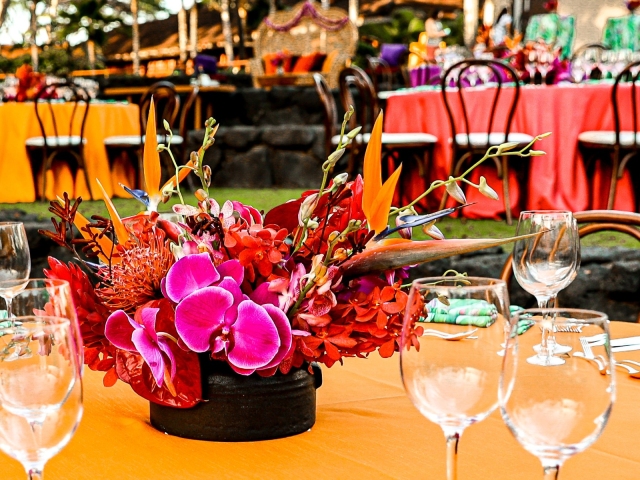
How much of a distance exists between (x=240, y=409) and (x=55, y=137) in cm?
536

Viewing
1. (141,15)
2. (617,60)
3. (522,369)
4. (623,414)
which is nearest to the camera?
(522,369)

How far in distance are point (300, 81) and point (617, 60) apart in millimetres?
5039

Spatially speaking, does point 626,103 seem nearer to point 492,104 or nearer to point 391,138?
point 492,104

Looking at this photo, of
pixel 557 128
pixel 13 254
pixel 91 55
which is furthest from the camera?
pixel 91 55

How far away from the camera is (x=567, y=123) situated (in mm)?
4250

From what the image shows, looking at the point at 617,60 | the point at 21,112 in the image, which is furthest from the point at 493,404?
the point at 21,112

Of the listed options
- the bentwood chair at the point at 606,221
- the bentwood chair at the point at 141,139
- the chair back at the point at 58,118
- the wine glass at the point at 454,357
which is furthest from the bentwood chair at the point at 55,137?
the wine glass at the point at 454,357

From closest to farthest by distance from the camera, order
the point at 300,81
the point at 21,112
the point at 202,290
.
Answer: the point at 202,290 → the point at 21,112 → the point at 300,81

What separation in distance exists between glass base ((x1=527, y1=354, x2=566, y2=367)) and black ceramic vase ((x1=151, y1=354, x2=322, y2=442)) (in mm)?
294

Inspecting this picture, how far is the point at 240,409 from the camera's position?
77 cm

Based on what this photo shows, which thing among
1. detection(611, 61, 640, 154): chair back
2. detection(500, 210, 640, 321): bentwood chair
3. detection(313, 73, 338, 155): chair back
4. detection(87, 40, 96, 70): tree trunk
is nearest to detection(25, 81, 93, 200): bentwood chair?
detection(313, 73, 338, 155): chair back

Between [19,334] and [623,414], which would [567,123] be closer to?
[623,414]

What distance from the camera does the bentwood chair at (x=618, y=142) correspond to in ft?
12.6

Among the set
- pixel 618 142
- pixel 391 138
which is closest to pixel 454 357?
pixel 618 142
